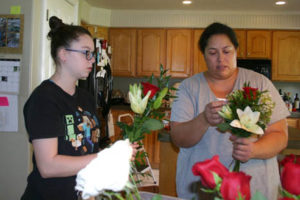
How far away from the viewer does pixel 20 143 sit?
2264 mm

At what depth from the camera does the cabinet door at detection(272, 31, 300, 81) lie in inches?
182

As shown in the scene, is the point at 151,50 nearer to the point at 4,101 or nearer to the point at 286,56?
the point at 286,56

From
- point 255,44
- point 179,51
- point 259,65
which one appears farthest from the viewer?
point 179,51

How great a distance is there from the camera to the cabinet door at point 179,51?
4805 millimetres

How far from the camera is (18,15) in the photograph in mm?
2262

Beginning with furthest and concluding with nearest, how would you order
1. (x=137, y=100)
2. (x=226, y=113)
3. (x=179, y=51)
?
(x=179, y=51), (x=226, y=113), (x=137, y=100)

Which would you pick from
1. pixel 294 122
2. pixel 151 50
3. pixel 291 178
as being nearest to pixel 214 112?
pixel 291 178

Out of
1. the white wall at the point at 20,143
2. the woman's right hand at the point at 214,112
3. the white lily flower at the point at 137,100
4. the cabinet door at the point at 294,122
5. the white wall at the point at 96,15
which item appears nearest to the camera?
the white lily flower at the point at 137,100

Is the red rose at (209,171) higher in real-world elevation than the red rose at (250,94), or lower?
lower

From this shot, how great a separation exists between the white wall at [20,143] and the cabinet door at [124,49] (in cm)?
270

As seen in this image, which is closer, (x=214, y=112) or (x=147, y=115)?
(x=147, y=115)

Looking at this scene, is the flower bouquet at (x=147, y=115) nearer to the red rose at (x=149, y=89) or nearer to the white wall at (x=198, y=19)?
the red rose at (x=149, y=89)

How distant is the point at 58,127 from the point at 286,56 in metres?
4.40

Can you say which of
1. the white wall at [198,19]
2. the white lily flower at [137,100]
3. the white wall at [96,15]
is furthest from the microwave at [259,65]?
the white lily flower at [137,100]
